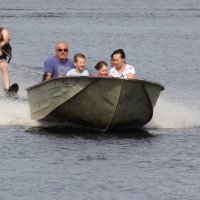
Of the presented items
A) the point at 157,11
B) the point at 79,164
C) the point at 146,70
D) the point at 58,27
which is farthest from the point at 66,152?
the point at 157,11

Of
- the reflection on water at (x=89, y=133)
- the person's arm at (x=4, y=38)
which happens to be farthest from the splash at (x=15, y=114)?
the person's arm at (x=4, y=38)

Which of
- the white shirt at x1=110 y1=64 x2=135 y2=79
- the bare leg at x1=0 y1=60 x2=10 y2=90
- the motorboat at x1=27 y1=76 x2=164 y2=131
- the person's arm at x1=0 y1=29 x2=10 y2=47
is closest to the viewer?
the motorboat at x1=27 y1=76 x2=164 y2=131

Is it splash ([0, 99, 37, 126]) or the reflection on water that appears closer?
the reflection on water

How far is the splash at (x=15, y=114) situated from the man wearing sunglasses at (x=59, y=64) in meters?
1.34

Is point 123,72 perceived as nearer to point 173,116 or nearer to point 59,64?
point 59,64

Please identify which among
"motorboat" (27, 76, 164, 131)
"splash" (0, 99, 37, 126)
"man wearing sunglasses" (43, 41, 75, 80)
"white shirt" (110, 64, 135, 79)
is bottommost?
"splash" (0, 99, 37, 126)

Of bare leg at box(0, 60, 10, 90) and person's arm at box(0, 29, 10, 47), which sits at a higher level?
person's arm at box(0, 29, 10, 47)

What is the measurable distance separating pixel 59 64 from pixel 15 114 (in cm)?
216

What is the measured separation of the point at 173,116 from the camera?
25.0 m

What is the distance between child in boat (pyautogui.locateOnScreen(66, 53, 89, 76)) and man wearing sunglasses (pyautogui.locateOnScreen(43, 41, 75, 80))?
0.54 metres

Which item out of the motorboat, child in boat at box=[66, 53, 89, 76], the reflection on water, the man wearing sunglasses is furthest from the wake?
child in boat at box=[66, 53, 89, 76]

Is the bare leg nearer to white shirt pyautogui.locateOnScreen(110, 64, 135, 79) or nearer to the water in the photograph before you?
the water

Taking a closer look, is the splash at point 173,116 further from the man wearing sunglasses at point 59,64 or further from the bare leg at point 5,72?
the bare leg at point 5,72

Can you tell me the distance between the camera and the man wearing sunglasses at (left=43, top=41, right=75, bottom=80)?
76.2ft
